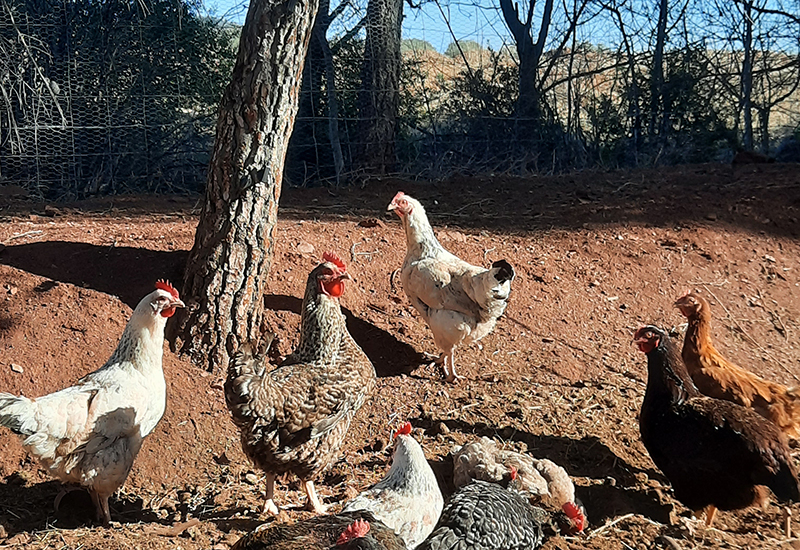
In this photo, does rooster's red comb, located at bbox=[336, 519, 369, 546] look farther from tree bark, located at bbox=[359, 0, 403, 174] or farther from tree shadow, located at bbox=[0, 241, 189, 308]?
tree bark, located at bbox=[359, 0, 403, 174]

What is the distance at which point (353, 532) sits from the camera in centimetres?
263

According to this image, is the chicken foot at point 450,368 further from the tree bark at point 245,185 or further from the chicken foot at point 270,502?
the chicken foot at point 270,502

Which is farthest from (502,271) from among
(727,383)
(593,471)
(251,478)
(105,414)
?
(105,414)

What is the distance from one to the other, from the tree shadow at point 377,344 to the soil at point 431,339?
0.01 metres

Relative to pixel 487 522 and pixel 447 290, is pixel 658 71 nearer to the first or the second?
pixel 447 290

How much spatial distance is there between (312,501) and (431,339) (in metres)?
2.13

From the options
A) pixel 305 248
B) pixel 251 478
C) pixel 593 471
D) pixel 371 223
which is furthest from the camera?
pixel 371 223

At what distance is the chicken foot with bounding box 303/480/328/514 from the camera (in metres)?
3.83

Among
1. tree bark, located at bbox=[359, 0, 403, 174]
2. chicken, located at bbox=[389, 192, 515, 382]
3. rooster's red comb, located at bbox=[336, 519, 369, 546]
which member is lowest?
rooster's red comb, located at bbox=[336, 519, 369, 546]

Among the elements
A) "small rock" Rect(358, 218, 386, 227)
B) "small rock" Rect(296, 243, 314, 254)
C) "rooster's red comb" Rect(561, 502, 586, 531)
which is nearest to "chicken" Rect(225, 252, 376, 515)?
"rooster's red comb" Rect(561, 502, 586, 531)

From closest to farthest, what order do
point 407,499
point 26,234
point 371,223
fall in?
1. point 407,499
2. point 26,234
3. point 371,223

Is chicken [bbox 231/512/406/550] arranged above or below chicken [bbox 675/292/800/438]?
below

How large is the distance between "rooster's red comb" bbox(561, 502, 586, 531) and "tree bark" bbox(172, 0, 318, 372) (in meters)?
2.38

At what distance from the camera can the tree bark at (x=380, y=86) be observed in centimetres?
905
